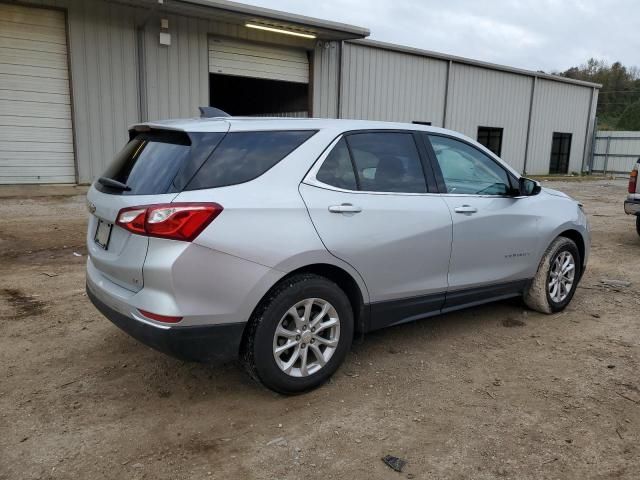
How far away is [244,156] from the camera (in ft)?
10.6

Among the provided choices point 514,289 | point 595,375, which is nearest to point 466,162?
point 514,289

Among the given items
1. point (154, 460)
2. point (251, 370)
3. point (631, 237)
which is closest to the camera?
point (154, 460)

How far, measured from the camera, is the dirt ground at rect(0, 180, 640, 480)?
273 cm

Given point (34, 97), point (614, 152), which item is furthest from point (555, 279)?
point (614, 152)

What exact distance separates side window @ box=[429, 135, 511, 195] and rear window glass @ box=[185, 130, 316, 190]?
1301 millimetres

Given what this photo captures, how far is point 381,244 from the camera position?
3.63 m

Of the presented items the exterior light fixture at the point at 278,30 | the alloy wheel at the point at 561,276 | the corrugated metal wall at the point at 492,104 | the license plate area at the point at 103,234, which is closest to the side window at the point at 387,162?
the license plate area at the point at 103,234

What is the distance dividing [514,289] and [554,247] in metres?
0.62

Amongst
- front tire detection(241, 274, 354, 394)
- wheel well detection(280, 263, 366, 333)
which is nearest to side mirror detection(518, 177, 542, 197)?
wheel well detection(280, 263, 366, 333)

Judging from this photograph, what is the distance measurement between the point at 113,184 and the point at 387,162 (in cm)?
188

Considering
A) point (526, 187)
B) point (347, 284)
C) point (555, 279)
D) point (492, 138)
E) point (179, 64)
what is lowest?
point (555, 279)

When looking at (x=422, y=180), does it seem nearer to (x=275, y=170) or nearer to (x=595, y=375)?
(x=275, y=170)

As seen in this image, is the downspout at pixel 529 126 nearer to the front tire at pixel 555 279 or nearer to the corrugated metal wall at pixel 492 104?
the corrugated metal wall at pixel 492 104

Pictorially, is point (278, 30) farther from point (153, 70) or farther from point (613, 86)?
point (613, 86)
